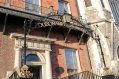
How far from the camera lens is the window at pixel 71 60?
581 inches

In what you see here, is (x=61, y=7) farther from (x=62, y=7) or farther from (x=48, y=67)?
(x=48, y=67)

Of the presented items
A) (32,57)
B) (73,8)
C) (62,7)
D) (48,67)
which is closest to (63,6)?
(62,7)

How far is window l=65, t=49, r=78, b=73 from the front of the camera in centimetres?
1477

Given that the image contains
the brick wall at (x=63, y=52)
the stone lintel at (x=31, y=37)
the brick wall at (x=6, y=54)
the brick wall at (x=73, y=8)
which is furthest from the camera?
the brick wall at (x=73, y=8)

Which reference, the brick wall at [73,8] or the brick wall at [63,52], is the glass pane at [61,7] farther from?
the brick wall at [63,52]

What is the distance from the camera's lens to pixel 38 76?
1344 centimetres

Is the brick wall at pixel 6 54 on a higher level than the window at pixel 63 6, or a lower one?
lower

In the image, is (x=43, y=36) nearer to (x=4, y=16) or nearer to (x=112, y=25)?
(x=4, y=16)

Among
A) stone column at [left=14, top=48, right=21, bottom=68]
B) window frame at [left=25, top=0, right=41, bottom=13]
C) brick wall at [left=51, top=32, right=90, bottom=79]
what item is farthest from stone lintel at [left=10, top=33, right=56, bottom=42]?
window frame at [left=25, top=0, right=41, bottom=13]

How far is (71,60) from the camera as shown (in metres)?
15.1

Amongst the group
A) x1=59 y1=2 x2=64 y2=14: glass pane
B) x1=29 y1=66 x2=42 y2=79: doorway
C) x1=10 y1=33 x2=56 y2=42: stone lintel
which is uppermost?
x1=59 y1=2 x2=64 y2=14: glass pane

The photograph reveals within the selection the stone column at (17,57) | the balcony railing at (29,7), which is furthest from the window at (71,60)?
the stone column at (17,57)

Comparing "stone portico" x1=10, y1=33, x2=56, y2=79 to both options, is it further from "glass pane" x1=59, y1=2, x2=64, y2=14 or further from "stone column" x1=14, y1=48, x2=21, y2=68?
"glass pane" x1=59, y1=2, x2=64, y2=14

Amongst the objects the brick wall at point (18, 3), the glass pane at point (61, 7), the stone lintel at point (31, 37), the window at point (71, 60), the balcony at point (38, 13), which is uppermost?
the glass pane at point (61, 7)
